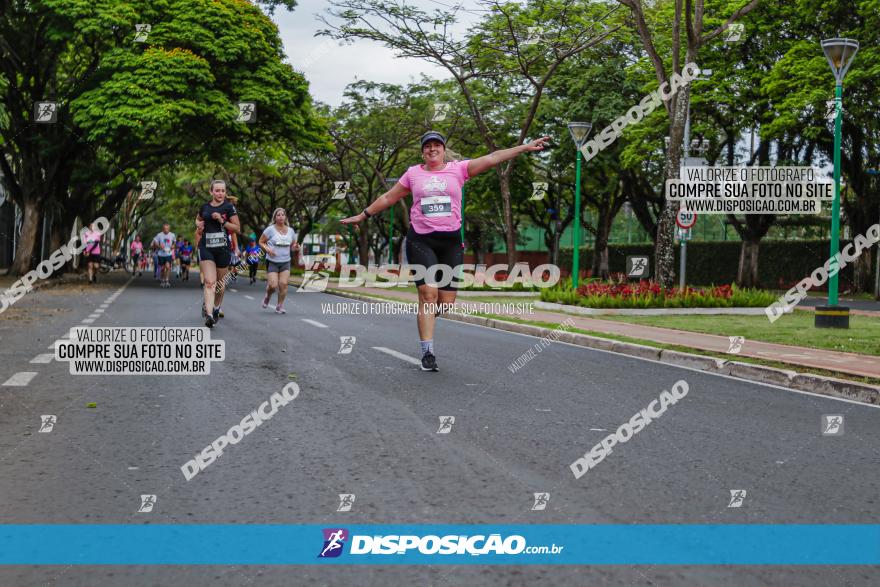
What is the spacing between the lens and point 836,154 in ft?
47.1

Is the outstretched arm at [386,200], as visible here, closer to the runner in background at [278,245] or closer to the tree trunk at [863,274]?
the runner in background at [278,245]

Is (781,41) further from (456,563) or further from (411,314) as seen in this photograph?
(456,563)

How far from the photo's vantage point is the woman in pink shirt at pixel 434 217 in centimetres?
831

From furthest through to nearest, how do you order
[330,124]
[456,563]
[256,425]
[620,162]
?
[330,124]
[620,162]
[256,425]
[456,563]

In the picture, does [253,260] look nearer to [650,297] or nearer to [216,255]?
[650,297]

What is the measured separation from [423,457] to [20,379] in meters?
4.33

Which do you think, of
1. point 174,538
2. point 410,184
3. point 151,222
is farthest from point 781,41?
point 151,222

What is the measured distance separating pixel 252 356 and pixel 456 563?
6.55 meters

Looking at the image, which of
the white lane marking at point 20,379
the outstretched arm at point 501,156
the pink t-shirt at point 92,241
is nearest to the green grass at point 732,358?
the outstretched arm at point 501,156

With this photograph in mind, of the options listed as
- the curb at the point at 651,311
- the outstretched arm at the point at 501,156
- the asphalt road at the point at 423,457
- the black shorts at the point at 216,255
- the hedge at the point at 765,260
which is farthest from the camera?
the hedge at the point at 765,260

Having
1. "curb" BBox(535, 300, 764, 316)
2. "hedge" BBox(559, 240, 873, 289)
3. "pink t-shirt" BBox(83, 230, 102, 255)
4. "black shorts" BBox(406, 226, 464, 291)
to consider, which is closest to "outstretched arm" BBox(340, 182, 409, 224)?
"black shorts" BBox(406, 226, 464, 291)

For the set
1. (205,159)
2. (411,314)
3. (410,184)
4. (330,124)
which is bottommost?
(411,314)

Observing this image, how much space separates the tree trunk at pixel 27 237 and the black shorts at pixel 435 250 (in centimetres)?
2449

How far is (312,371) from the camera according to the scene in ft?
27.7
